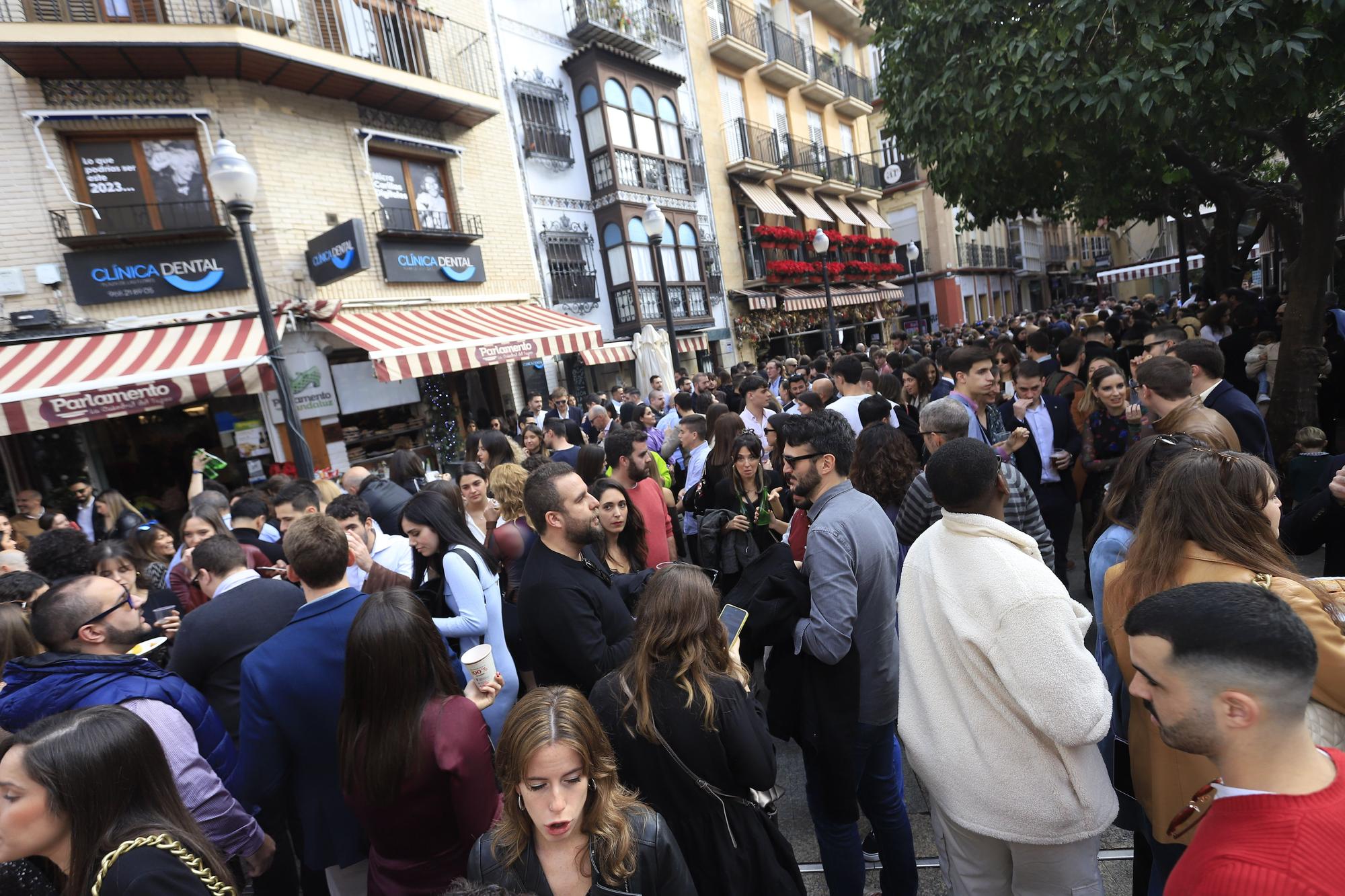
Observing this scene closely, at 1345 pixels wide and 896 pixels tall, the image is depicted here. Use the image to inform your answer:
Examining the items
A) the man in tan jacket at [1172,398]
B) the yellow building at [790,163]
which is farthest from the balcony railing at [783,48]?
the man in tan jacket at [1172,398]

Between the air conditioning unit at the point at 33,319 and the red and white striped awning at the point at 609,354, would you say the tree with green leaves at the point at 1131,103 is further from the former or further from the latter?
the air conditioning unit at the point at 33,319

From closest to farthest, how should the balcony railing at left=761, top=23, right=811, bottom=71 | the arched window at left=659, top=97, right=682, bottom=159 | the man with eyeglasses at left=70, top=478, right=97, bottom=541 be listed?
the man with eyeglasses at left=70, top=478, right=97, bottom=541 < the arched window at left=659, top=97, right=682, bottom=159 < the balcony railing at left=761, top=23, right=811, bottom=71

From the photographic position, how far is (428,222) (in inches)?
457

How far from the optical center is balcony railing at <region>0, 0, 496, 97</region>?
794 centimetres

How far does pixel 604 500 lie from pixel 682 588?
5.21ft

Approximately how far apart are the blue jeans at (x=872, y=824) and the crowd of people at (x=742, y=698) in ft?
0.04

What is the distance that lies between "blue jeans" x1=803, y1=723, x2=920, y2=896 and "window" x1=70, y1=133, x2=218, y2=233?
34.2ft

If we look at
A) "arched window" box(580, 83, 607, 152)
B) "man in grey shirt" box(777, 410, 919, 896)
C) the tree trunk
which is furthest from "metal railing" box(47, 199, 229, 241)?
the tree trunk

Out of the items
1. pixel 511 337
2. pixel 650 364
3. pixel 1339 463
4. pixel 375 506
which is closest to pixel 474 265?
pixel 511 337

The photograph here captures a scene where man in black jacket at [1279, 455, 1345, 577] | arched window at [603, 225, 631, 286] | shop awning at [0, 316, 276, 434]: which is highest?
arched window at [603, 225, 631, 286]

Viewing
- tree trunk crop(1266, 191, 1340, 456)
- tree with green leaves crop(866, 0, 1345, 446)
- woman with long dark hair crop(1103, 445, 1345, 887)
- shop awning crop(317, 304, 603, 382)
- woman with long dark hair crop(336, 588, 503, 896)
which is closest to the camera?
woman with long dark hair crop(1103, 445, 1345, 887)

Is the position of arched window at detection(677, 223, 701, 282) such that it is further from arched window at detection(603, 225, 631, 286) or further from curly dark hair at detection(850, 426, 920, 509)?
curly dark hair at detection(850, 426, 920, 509)

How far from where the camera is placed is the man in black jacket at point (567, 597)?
2441 millimetres

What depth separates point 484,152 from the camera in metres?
12.6
